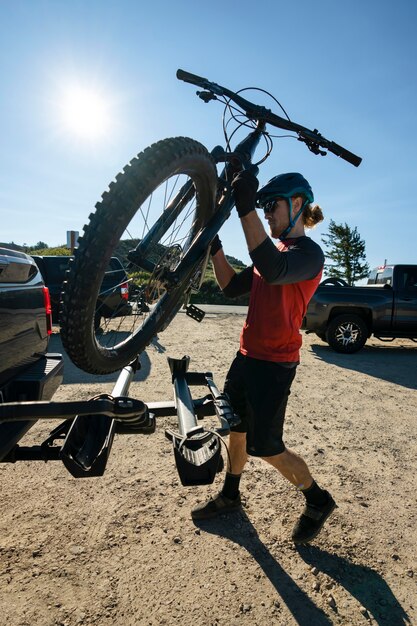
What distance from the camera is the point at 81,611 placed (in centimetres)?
192

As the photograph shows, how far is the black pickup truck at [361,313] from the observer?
8805 mm

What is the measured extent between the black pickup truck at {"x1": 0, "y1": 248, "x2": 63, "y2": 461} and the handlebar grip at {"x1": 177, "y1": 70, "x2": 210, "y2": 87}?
1.65 metres

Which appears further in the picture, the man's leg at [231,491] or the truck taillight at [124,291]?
the man's leg at [231,491]

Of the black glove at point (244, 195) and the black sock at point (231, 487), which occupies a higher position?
the black glove at point (244, 195)

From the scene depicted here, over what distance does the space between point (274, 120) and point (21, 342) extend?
91.5 inches

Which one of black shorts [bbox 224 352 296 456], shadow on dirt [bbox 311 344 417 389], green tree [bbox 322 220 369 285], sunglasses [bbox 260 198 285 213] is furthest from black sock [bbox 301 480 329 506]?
green tree [bbox 322 220 369 285]

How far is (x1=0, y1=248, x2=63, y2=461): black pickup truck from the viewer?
82.5 inches

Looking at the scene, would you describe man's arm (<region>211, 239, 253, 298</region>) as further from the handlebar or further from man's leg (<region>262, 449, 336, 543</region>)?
man's leg (<region>262, 449, 336, 543</region>)

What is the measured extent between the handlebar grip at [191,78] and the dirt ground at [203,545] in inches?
115

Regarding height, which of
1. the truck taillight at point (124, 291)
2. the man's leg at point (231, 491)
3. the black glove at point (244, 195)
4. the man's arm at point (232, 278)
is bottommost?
the man's leg at point (231, 491)

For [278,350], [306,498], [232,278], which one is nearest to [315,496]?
[306,498]

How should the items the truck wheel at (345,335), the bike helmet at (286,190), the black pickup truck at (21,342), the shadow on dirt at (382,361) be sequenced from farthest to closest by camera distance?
the truck wheel at (345,335) → the shadow on dirt at (382,361) → the bike helmet at (286,190) → the black pickup truck at (21,342)

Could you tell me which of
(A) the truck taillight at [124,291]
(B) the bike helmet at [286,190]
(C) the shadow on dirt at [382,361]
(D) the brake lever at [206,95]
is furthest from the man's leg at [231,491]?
(C) the shadow on dirt at [382,361]

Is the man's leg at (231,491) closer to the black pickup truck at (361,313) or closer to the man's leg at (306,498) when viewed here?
the man's leg at (306,498)
